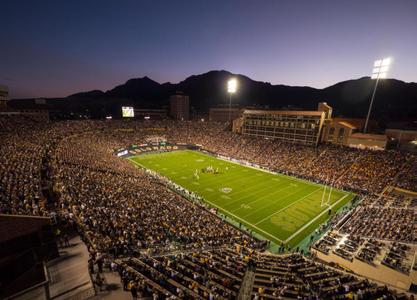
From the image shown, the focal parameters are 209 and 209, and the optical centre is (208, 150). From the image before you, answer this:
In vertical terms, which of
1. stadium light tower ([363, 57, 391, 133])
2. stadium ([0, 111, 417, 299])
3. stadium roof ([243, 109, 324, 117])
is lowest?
stadium ([0, 111, 417, 299])

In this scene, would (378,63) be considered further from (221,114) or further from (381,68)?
(221,114)

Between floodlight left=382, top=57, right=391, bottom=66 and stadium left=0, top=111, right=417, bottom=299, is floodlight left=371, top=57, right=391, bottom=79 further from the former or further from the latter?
stadium left=0, top=111, right=417, bottom=299

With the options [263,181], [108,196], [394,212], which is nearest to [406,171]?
[394,212]

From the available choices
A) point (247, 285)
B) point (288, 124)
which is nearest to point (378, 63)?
point (288, 124)

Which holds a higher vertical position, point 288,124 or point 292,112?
point 292,112

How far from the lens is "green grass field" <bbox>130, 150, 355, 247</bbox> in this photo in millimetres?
22625

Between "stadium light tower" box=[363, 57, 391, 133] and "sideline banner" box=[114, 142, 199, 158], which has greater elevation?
"stadium light tower" box=[363, 57, 391, 133]

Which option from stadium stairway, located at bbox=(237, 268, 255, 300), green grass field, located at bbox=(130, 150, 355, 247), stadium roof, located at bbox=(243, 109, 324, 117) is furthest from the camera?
stadium roof, located at bbox=(243, 109, 324, 117)

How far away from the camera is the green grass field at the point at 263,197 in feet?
74.2

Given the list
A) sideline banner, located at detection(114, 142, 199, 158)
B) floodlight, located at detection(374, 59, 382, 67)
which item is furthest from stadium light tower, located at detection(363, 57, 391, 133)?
sideline banner, located at detection(114, 142, 199, 158)

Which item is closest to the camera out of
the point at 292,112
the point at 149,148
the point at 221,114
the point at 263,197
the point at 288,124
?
the point at 263,197

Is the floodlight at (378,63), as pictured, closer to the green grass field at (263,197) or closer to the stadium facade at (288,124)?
the stadium facade at (288,124)

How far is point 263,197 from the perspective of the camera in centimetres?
2992

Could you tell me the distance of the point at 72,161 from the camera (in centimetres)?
2914
